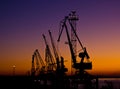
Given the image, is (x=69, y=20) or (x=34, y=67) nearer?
(x=69, y=20)

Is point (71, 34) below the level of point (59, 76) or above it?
above

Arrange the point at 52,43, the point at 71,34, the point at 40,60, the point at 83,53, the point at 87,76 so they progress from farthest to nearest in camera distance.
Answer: the point at 40,60 → the point at 52,43 → the point at 71,34 → the point at 87,76 → the point at 83,53

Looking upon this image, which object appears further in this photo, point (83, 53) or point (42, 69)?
point (42, 69)

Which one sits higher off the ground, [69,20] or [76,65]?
[69,20]

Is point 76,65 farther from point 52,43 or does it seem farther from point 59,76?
point 52,43

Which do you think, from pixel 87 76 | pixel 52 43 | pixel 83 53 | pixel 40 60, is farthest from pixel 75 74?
pixel 40 60

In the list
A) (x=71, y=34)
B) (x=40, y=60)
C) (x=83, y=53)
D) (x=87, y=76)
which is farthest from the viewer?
(x=40, y=60)

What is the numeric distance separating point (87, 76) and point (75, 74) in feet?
12.2

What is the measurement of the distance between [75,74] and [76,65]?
5232 millimetres

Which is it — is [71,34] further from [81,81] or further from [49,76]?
[49,76]

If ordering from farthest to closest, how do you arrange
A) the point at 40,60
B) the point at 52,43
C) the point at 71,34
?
the point at 40,60, the point at 52,43, the point at 71,34

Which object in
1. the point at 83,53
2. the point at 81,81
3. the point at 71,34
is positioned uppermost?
the point at 71,34

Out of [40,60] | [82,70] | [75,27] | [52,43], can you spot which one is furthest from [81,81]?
[40,60]

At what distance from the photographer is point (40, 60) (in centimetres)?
13825
